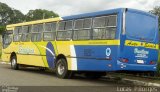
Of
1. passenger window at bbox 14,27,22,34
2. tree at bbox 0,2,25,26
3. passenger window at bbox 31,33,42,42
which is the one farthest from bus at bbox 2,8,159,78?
tree at bbox 0,2,25,26

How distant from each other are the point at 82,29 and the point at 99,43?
1636 mm

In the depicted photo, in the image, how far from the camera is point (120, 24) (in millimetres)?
15508

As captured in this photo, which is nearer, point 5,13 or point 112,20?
point 112,20

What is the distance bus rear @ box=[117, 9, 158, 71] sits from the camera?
51.0ft

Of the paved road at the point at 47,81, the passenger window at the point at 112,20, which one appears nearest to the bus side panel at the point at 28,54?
the paved road at the point at 47,81

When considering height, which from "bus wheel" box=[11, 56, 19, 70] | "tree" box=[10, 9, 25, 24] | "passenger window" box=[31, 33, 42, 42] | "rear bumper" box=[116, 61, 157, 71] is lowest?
"bus wheel" box=[11, 56, 19, 70]

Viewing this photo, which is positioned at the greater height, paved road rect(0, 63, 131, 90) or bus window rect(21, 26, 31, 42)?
bus window rect(21, 26, 31, 42)

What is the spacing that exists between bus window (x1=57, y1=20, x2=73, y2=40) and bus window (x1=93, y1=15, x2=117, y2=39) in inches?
79.5

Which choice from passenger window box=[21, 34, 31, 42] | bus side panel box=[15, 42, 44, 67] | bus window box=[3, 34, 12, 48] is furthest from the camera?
bus window box=[3, 34, 12, 48]

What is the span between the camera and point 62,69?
19.0 m

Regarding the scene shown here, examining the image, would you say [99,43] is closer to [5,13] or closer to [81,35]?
[81,35]

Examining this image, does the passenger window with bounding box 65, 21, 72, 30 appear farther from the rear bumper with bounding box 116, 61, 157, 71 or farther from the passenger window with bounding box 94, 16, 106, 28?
the rear bumper with bounding box 116, 61, 157, 71

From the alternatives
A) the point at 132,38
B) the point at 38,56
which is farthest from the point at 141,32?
the point at 38,56

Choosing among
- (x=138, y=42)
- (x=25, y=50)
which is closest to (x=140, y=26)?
(x=138, y=42)
